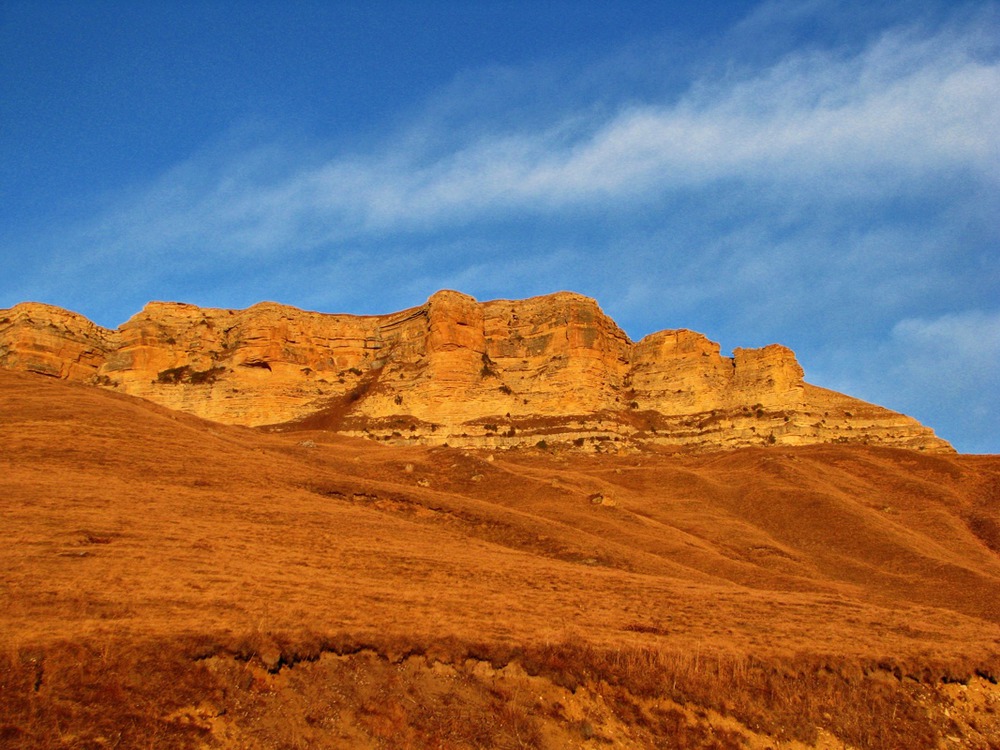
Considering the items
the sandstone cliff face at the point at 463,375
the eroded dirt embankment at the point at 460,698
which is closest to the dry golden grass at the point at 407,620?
the eroded dirt embankment at the point at 460,698

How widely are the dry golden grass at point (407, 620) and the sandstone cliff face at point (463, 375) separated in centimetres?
3399

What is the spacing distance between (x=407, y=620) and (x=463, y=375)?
5469 cm

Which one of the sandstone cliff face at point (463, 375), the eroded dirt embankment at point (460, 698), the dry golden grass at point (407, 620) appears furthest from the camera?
the sandstone cliff face at point (463, 375)

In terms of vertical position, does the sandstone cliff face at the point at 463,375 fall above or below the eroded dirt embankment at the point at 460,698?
above

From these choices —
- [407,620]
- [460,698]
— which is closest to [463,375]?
[407,620]

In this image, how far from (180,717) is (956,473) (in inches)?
1947

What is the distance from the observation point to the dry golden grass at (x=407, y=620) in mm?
8078

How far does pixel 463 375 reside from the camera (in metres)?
65.3

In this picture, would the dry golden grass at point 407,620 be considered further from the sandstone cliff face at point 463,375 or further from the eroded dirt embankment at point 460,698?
the sandstone cliff face at point 463,375

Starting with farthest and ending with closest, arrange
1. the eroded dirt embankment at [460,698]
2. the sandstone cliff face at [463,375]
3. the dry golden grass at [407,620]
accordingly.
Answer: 1. the sandstone cliff face at [463,375]
2. the dry golden grass at [407,620]
3. the eroded dirt embankment at [460,698]

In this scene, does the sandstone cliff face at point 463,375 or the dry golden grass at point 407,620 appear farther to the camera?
the sandstone cliff face at point 463,375

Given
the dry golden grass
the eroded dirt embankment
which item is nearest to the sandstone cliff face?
the dry golden grass

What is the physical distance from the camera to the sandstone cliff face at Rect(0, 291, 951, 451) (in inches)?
2414

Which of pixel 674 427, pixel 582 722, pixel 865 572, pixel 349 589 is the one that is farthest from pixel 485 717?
pixel 674 427
